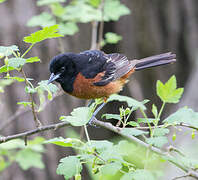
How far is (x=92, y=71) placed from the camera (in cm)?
322

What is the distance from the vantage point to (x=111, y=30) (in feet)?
22.7

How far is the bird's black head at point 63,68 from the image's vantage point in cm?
280

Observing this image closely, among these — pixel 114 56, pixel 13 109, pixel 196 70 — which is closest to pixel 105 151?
pixel 114 56

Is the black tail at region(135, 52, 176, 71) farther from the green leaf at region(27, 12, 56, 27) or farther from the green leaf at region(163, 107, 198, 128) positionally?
the green leaf at region(163, 107, 198, 128)

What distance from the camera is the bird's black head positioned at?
9.20 ft

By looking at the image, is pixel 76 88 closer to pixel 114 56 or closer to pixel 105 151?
pixel 114 56

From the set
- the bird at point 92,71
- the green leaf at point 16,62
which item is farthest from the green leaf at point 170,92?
the bird at point 92,71

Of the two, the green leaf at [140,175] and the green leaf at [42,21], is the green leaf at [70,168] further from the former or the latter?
the green leaf at [42,21]

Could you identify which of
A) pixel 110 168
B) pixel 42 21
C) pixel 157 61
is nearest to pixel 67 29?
pixel 42 21

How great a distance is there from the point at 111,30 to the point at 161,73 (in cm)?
151

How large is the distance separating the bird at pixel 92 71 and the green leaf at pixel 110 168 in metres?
1.28

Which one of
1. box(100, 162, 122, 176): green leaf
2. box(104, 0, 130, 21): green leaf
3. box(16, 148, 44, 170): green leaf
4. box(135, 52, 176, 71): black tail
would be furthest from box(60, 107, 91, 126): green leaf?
box(104, 0, 130, 21): green leaf

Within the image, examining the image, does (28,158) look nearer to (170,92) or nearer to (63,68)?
(63,68)

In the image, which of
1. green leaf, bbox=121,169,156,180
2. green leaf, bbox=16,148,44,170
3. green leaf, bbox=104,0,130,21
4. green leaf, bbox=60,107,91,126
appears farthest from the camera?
green leaf, bbox=104,0,130,21
